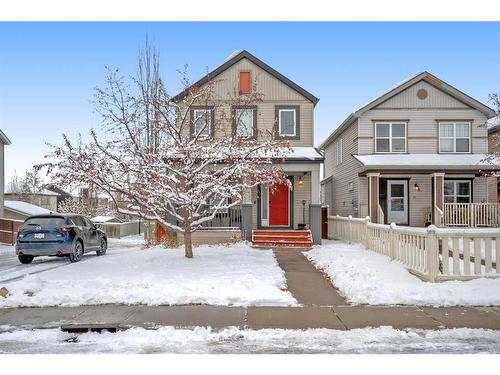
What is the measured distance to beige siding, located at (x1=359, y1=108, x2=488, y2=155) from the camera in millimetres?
21047

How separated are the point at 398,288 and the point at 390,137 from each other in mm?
14312

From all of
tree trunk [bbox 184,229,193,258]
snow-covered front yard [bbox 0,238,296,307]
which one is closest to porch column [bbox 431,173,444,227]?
snow-covered front yard [bbox 0,238,296,307]

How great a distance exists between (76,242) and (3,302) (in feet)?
18.6

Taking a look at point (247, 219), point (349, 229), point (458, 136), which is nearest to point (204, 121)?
point (247, 219)

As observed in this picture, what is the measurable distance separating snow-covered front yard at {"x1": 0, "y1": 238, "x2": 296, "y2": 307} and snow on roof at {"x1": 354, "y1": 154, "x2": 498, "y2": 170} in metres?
10.2

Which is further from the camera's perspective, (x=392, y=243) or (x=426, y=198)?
(x=426, y=198)

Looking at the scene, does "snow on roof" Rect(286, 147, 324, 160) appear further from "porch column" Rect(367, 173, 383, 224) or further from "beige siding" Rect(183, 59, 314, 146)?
"porch column" Rect(367, 173, 383, 224)

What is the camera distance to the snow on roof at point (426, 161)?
19.8 meters

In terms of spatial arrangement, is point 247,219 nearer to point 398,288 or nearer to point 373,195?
point 373,195

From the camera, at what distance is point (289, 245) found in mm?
16266

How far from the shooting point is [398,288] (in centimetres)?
823

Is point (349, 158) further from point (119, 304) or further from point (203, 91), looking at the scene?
point (119, 304)

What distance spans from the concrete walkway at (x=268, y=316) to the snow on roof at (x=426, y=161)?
514 inches

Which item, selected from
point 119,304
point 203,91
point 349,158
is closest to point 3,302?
point 119,304
